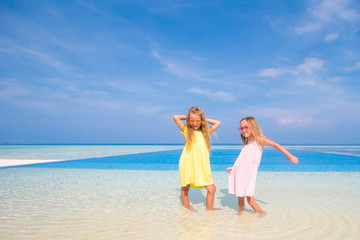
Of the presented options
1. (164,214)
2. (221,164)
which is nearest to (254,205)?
(164,214)

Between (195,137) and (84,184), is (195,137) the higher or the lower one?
the higher one

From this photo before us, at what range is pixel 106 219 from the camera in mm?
3283

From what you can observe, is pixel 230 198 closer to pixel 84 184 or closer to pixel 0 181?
pixel 84 184

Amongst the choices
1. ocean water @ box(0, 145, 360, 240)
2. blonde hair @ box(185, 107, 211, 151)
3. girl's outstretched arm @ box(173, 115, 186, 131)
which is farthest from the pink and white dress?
girl's outstretched arm @ box(173, 115, 186, 131)

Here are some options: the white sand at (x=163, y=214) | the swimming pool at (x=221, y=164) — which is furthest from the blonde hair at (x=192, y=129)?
Result: the swimming pool at (x=221, y=164)

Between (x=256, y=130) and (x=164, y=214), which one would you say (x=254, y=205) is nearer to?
(x=256, y=130)

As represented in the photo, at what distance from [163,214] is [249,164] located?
1.41 m

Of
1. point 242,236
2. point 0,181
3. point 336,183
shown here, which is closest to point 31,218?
point 242,236

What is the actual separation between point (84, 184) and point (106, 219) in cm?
296

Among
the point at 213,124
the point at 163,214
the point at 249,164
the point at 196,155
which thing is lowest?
the point at 163,214

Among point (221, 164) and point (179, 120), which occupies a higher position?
point (179, 120)

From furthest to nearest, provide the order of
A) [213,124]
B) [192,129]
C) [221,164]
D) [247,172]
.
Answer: [221,164], [213,124], [192,129], [247,172]

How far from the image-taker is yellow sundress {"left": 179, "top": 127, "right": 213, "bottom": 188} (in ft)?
11.5

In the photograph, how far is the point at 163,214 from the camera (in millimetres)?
3531
